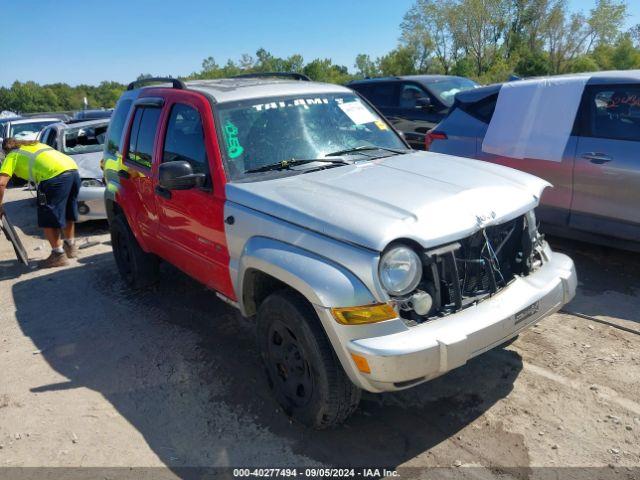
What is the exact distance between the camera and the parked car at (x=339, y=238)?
251 cm

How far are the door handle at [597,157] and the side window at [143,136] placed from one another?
3.74m

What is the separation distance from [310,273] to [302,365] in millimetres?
616

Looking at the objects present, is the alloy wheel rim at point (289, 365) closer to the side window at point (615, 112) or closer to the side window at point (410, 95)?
the side window at point (615, 112)

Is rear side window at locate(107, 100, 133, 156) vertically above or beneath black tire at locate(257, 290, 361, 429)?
above

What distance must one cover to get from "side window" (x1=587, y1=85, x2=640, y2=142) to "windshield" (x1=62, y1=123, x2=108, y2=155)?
25.8 ft

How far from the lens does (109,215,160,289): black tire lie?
5.19m

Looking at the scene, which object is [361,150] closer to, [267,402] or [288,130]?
[288,130]

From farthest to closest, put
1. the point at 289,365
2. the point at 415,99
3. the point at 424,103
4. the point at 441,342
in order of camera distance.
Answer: the point at 415,99 < the point at 424,103 < the point at 289,365 < the point at 441,342

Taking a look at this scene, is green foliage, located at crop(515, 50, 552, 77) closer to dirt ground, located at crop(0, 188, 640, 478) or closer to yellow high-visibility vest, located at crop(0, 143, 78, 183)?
yellow high-visibility vest, located at crop(0, 143, 78, 183)

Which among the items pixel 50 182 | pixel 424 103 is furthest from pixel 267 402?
pixel 424 103

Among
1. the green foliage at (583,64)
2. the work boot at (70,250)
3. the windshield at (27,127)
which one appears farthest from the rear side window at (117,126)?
the green foliage at (583,64)

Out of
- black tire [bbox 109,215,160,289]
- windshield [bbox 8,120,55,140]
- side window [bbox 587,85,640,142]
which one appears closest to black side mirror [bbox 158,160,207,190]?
black tire [bbox 109,215,160,289]

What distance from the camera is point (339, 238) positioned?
261 centimetres

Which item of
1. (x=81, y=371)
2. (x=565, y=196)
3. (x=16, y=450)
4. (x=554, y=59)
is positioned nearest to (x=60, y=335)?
(x=81, y=371)
